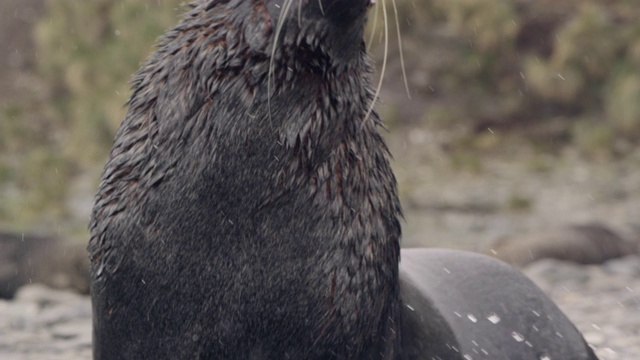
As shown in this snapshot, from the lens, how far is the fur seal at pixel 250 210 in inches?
106

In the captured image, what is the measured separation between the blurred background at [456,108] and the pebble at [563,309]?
2.01m

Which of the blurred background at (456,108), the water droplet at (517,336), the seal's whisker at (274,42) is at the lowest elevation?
the water droplet at (517,336)

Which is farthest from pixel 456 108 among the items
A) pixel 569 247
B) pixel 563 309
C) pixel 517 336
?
pixel 517 336

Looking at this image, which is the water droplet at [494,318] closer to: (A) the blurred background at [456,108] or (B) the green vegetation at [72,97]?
(A) the blurred background at [456,108]

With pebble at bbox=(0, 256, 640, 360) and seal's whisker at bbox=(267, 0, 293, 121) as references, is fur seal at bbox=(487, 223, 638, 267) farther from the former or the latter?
seal's whisker at bbox=(267, 0, 293, 121)

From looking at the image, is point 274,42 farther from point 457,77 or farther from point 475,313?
point 457,77

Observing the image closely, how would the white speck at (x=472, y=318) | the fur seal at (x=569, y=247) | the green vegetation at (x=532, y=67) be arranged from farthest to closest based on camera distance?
the green vegetation at (x=532, y=67) < the fur seal at (x=569, y=247) < the white speck at (x=472, y=318)

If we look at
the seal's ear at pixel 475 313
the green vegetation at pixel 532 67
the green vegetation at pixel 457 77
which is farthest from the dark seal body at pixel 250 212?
the green vegetation at pixel 532 67

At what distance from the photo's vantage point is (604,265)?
282 inches

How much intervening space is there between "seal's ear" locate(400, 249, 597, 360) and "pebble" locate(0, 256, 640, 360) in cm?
165

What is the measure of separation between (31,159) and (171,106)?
8339 mm

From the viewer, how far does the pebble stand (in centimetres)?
515

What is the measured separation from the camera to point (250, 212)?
8.93 ft

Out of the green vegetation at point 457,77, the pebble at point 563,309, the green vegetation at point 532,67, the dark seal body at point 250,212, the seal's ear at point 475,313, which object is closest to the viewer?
the dark seal body at point 250,212
